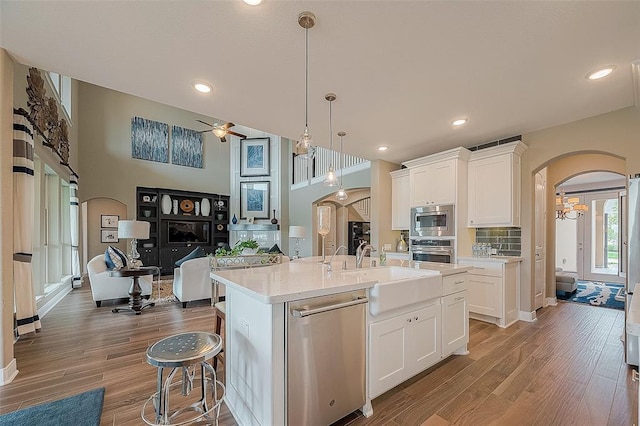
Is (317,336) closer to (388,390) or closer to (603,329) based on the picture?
(388,390)

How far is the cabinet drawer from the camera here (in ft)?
8.13

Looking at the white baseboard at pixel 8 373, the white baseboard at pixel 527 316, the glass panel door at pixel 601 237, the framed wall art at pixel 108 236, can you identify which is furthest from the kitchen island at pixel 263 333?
the glass panel door at pixel 601 237

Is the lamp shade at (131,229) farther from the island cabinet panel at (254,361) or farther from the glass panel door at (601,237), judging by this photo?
the glass panel door at (601,237)

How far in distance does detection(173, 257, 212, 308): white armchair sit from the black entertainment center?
432cm

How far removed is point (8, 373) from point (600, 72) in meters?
5.66

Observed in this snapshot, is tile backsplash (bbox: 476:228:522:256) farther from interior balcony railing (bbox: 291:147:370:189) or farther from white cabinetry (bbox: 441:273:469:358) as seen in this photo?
interior balcony railing (bbox: 291:147:370:189)

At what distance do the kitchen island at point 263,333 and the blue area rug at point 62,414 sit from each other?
894mm

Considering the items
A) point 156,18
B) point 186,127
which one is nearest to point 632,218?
point 156,18

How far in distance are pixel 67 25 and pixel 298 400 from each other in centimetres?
288

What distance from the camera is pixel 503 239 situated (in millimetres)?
4176

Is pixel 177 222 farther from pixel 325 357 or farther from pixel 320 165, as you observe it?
pixel 325 357

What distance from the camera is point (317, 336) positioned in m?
1.60

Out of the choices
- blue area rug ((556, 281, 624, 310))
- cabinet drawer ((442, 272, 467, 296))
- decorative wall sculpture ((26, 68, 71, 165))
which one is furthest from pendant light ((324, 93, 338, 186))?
blue area rug ((556, 281, 624, 310))

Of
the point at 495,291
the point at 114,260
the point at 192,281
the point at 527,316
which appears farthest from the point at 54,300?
the point at 527,316
